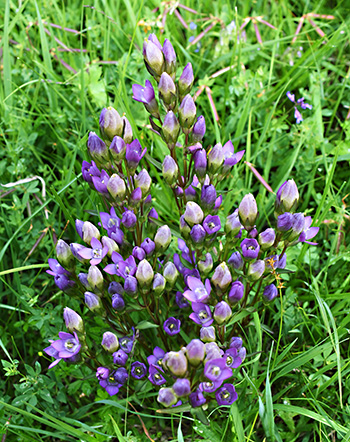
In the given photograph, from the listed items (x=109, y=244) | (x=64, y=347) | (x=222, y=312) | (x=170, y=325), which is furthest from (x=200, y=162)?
(x=64, y=347)

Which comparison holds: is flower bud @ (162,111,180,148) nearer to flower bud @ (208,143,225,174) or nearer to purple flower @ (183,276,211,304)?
flower bud @ (208,143,225,174)

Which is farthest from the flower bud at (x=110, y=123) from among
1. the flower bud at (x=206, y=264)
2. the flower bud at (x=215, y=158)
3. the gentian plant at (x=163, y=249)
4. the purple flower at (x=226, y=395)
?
the purple flower at (x=226, y=395)

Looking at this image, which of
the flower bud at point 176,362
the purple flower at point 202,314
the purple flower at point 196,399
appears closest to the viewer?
the flower bud at point 176,362

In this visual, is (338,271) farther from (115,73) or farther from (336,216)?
(115,73)

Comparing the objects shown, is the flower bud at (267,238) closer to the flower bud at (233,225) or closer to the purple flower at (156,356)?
the flower bud at (233,225)

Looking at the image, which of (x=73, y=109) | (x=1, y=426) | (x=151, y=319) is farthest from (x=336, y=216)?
(x=1, y=426)
